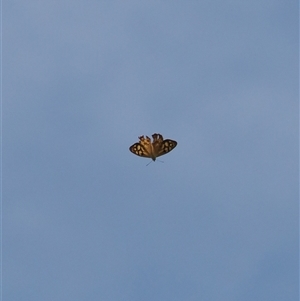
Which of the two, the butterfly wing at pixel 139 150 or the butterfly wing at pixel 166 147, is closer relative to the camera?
the butterfly wing at pixel 139 150

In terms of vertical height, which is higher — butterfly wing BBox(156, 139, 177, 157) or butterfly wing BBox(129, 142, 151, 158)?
butterfly wing BBox(156, 139, 177, 157)

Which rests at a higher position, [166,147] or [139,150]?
[166,147]

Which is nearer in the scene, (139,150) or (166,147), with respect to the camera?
(139,150)

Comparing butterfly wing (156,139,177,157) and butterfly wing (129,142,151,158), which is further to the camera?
butterfly wing (156,139,177,157)

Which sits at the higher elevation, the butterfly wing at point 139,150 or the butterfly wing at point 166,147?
the butterfly wing at point 166,147
